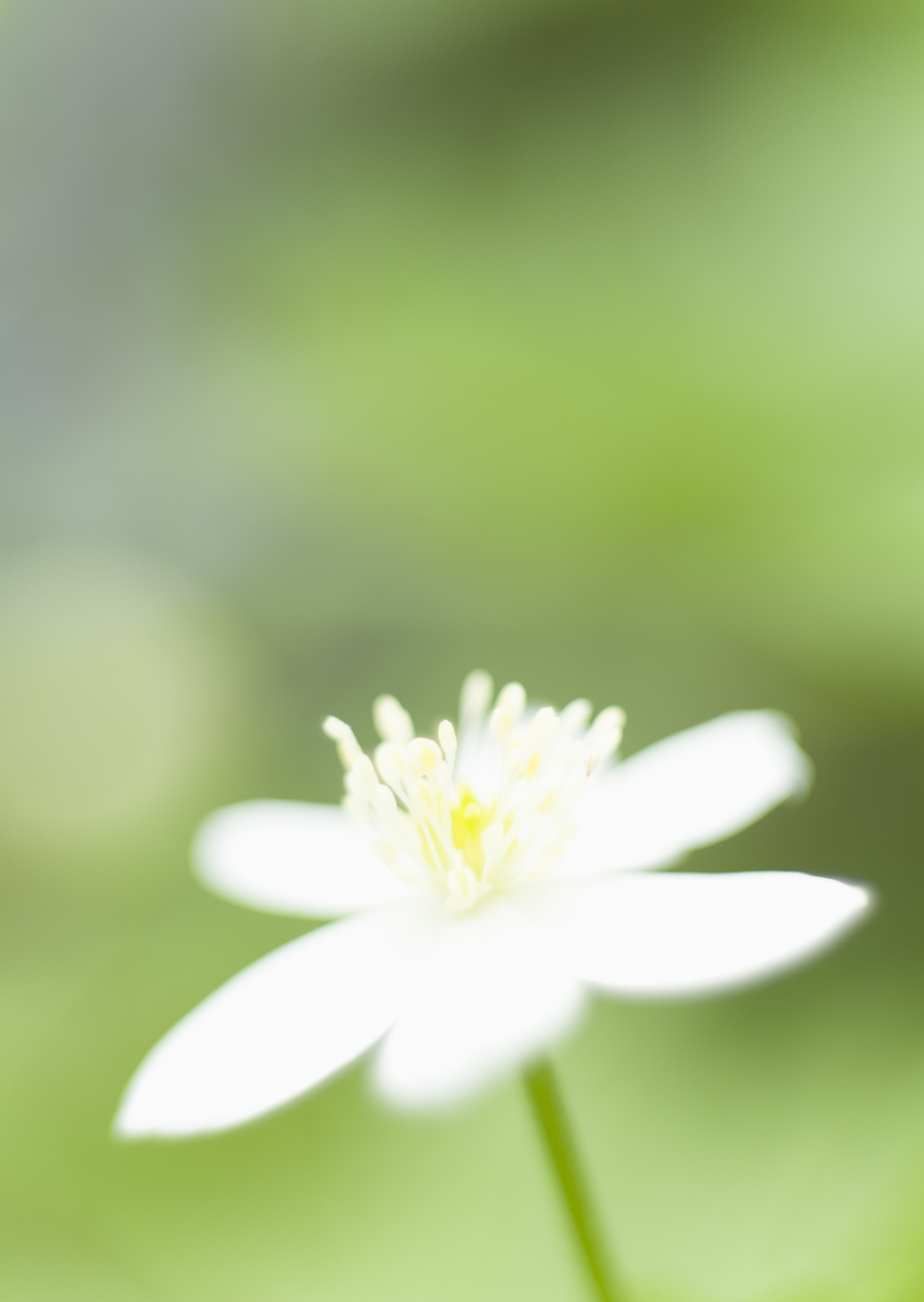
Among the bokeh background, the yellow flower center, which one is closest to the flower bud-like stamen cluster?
the yellow flower center

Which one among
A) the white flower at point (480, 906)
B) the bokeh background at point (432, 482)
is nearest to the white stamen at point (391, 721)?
the white flower at point (480, 906)

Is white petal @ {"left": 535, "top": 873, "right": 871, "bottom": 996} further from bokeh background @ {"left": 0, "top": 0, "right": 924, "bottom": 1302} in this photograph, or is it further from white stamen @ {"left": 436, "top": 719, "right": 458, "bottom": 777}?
bokeh background @ {"left": 0, "top": 0, "right": 924, "bottom": 1302}

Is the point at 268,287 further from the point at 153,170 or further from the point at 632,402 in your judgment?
the point at 632,402

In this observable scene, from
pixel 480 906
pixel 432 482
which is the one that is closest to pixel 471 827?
pixel 480 906

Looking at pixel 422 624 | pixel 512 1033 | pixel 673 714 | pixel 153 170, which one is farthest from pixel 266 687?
pixel 512 1033

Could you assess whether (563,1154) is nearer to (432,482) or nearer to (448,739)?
(448,739)

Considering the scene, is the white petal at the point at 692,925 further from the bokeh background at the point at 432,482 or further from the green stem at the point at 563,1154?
the bokeh background at the point at 432,482

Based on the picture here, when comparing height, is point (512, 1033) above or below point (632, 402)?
below

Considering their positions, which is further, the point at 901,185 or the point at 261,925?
the point at 901,185
